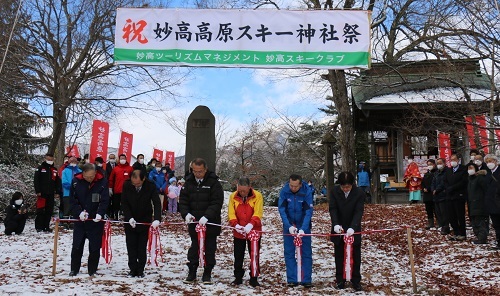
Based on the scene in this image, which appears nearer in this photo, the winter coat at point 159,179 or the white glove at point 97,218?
the white glove at point 97,218

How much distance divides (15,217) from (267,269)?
20.5 feet

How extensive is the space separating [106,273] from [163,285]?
3.88 feet

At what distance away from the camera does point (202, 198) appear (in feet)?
23.3

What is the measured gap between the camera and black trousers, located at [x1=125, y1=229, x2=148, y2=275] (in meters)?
7.12

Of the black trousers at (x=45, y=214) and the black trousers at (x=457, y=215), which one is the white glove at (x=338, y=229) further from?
the black trousers at (x=45, y=214)

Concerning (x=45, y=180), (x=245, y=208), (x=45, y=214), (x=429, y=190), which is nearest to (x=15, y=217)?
(x=45, y=214)

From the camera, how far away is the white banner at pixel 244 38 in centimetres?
1107

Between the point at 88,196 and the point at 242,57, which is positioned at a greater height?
the point at 242,57

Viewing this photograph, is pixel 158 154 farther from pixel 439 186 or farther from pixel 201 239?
pixel 201 239

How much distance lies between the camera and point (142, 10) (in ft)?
37.4

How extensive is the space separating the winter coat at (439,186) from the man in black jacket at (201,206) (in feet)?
19.5

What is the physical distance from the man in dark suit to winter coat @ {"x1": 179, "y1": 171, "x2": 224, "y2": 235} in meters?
1.67

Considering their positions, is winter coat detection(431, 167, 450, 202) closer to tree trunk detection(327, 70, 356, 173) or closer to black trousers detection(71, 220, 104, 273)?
black trousers detection(71, 220, 104, 273)

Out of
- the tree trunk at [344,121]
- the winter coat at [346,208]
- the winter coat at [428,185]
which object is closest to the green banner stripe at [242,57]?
the winter coat at [428,185]
